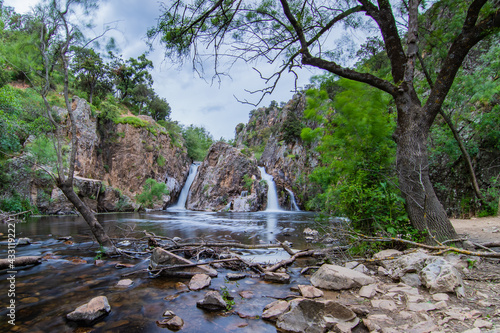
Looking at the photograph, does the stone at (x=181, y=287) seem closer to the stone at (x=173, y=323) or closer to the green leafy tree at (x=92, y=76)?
the stone at (x=173, y=323)

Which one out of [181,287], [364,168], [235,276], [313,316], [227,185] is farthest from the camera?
[227,185]

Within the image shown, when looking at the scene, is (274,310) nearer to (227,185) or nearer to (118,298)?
(118,298)

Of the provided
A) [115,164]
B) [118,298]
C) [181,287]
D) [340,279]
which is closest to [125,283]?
[118,298]

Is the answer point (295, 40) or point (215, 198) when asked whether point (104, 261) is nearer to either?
point (295, 40)

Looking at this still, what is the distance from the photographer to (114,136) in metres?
34.4

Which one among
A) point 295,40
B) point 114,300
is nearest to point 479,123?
point 295,40

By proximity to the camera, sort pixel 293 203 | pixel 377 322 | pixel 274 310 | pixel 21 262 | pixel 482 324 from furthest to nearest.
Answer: pixel 293 203, pixel 21 262, pixel 274 310, pixel 377 322, pixel 482 324

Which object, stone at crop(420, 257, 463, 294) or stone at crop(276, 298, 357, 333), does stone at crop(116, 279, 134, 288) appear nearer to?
stone at crop(276, 298, 357, 333)

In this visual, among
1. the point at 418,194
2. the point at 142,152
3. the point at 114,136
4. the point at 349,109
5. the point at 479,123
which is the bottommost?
the point at 418,194

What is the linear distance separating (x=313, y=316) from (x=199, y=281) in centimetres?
209

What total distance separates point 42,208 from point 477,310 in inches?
1065

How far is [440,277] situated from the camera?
254cm

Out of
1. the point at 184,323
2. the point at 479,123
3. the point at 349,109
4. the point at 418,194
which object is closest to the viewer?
the point at 184,323

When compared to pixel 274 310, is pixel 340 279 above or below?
above
